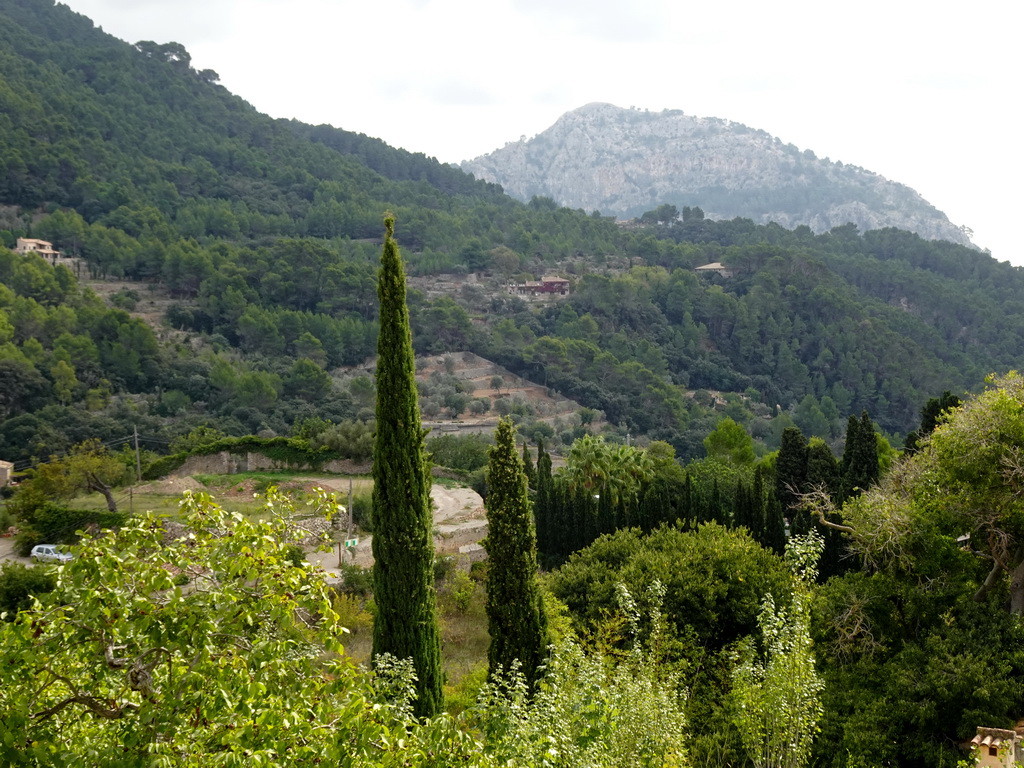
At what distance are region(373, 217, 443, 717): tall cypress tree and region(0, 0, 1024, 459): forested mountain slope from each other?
108ft

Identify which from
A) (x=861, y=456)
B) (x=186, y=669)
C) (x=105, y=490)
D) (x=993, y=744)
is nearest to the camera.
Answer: (x=186, y=669)

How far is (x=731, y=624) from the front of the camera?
49.0 ft

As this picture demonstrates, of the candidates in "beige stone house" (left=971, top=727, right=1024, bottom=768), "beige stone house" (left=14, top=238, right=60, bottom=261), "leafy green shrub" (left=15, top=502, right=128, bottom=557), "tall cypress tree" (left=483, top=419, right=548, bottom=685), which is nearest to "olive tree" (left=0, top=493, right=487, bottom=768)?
"tall cypress tree" (left=483, top=419, right=548, bottom=685)

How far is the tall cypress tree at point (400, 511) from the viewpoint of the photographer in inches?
398

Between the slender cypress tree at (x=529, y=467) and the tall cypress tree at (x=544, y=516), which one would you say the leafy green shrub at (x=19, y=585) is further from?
the slender cypress tree at (x=529, y=467)

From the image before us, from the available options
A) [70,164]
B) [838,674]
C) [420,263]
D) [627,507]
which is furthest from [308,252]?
[838,674]

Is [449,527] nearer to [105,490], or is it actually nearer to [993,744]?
[105,490]

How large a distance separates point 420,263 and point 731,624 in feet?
233

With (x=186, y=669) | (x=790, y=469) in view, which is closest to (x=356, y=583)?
(x=790, y=469)

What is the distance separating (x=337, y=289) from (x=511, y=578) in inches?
2217

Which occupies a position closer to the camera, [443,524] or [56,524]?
[56,524]

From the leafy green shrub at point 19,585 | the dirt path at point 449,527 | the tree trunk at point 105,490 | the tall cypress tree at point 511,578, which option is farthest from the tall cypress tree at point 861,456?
the tree trunk at point 105,490

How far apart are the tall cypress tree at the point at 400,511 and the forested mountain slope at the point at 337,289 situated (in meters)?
32.9

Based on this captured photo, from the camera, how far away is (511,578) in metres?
11.1
